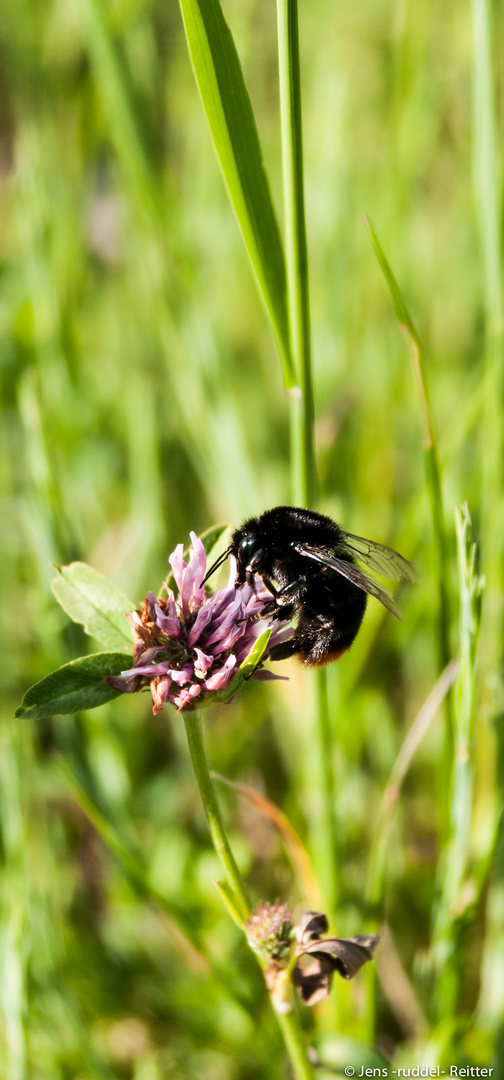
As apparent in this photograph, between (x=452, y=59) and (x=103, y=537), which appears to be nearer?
(x=103, y=537)

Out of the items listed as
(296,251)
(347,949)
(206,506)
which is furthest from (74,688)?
(206,506)

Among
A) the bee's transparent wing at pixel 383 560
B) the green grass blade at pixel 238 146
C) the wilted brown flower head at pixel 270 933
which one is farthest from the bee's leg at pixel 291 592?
the wilted brown flower head at pixel 270 933

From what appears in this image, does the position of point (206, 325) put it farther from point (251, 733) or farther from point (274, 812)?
point (274, 812)

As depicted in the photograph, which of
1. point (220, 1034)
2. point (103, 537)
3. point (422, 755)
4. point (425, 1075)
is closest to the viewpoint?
point (425, 1075)

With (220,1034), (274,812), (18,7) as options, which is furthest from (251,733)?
(18,7)

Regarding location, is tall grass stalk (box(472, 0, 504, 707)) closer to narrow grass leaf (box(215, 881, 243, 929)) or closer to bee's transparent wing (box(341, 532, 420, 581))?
bee's transparent wing (box(341, 532, 420, 581))

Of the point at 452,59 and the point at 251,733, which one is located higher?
the point at 452,59

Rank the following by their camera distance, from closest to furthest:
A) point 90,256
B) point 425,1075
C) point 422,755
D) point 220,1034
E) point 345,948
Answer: point 345,948 → point 425,1075 → point 220,1034 → point 422,755 → point 90,256
